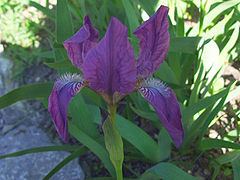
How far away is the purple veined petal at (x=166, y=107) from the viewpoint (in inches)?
33.9

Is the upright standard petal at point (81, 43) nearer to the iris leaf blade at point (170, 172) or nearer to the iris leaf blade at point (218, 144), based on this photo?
the iris leaf blade at point (170, 172)

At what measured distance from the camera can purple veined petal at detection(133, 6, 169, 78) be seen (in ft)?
2.99

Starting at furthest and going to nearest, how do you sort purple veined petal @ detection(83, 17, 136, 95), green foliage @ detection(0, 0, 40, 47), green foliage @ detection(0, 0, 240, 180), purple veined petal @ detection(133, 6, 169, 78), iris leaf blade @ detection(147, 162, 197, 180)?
green foliage @ detection(0, 0, 40, 47) → green foliage @ detection(0, 0, 240, 180) → iris leaf blade @ detection(147, 162, 197, 180) → purple veined petal @ detection(133, 6, 169, 78) → purple veined petal @ detection(83, 17, 136, 95)

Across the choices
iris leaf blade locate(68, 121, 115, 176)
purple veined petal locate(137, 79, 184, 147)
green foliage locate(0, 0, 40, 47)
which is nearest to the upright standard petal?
purple veined petal locate(137, 79, 184, 147)

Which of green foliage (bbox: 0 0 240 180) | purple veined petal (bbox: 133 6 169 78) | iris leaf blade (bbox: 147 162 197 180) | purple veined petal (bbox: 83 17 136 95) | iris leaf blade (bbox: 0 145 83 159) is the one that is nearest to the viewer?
purple veined petal (bbox: 83 17 136 95)

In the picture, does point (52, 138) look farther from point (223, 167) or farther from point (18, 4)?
point (18, 4)

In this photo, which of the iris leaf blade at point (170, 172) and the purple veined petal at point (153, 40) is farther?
the iris leaf blade at point (170, 172)

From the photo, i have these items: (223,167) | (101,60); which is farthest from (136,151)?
(101,60)

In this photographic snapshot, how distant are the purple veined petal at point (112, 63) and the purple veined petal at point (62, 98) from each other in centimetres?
8

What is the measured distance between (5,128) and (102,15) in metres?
1.09

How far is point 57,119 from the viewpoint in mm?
833

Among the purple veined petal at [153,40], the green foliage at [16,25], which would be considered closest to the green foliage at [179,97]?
the purple veined petal at [153,40]

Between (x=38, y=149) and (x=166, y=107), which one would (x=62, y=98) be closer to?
(x=166, y=107)

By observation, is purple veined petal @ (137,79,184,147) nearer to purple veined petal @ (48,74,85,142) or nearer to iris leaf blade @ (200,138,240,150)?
purple veined petal @ (48,74,85,142)
